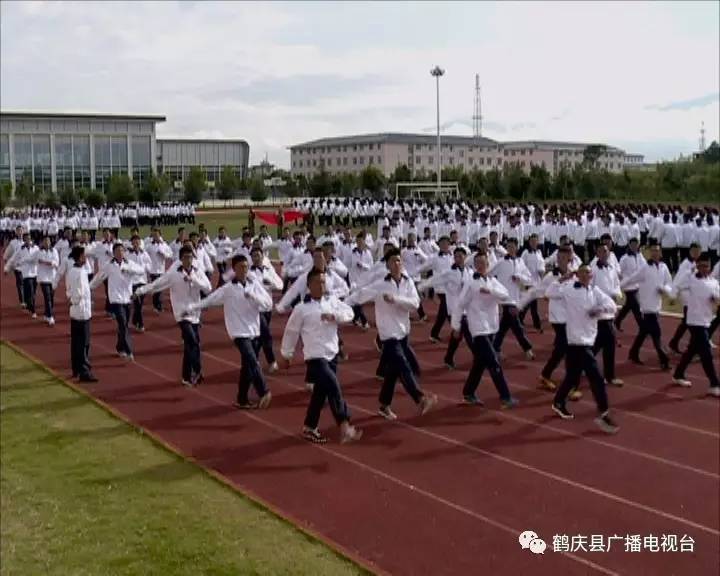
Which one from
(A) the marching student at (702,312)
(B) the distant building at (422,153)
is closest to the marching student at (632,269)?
(A) the marching student at (702,312)

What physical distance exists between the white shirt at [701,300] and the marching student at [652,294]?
2.60ft

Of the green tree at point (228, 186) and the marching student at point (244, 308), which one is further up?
the green tree at point (228, 186)

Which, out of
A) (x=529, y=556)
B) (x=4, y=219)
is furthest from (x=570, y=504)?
(x=4, y=219)

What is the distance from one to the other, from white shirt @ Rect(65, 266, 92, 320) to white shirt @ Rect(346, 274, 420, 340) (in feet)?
14.0

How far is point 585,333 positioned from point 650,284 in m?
3.46

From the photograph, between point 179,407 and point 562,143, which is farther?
point 562,143

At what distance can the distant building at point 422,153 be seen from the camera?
96.1 meters

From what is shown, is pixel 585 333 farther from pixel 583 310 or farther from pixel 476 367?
pixel 476 367

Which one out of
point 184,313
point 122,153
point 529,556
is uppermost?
point 122,153

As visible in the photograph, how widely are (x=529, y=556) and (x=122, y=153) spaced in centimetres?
7713

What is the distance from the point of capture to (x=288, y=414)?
1130cm

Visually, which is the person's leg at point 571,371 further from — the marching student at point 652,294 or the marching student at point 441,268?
the marching student at point 441,268

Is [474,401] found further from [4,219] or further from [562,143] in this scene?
[562,143]

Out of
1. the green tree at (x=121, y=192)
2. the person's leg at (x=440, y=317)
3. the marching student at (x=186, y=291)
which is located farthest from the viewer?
the green tree at (x=121, y=192)
